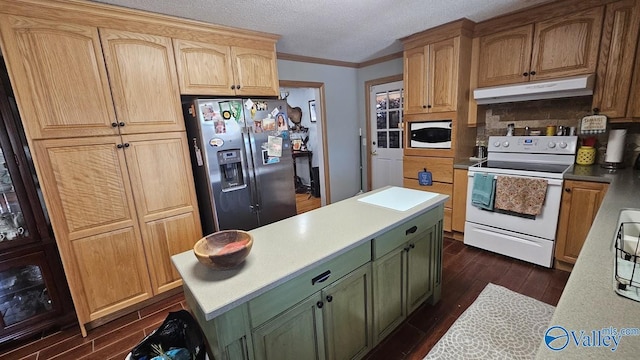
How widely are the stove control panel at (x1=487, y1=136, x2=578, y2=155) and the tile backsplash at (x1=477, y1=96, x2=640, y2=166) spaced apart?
0.54 ft

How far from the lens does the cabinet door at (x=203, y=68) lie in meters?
2.17

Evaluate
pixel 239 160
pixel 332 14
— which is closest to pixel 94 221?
pixel 239 160

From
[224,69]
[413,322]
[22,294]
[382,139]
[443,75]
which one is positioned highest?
[224,69]

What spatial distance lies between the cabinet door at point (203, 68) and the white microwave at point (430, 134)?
209 cm

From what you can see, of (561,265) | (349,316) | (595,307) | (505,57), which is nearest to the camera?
(595,307)

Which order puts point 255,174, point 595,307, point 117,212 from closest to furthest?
point 595,307
point 117,212
point 255,174

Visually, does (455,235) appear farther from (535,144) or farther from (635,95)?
(635,95)

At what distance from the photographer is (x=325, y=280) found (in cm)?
121

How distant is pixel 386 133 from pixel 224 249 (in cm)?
341

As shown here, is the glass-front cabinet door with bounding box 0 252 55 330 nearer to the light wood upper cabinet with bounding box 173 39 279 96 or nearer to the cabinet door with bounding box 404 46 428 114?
the light wood upper cabinet with bounding box 173 39 279 96

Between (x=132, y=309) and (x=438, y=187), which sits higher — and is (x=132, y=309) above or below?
below

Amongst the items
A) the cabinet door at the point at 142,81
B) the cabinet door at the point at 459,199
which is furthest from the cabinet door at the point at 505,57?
the cabinet door at the point at 142,81

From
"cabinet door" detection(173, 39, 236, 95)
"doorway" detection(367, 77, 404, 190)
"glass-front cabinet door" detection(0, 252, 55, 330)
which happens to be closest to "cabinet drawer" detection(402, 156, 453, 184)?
"doorway" detection(367, 77, 404, 190)

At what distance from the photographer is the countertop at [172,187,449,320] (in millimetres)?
953
